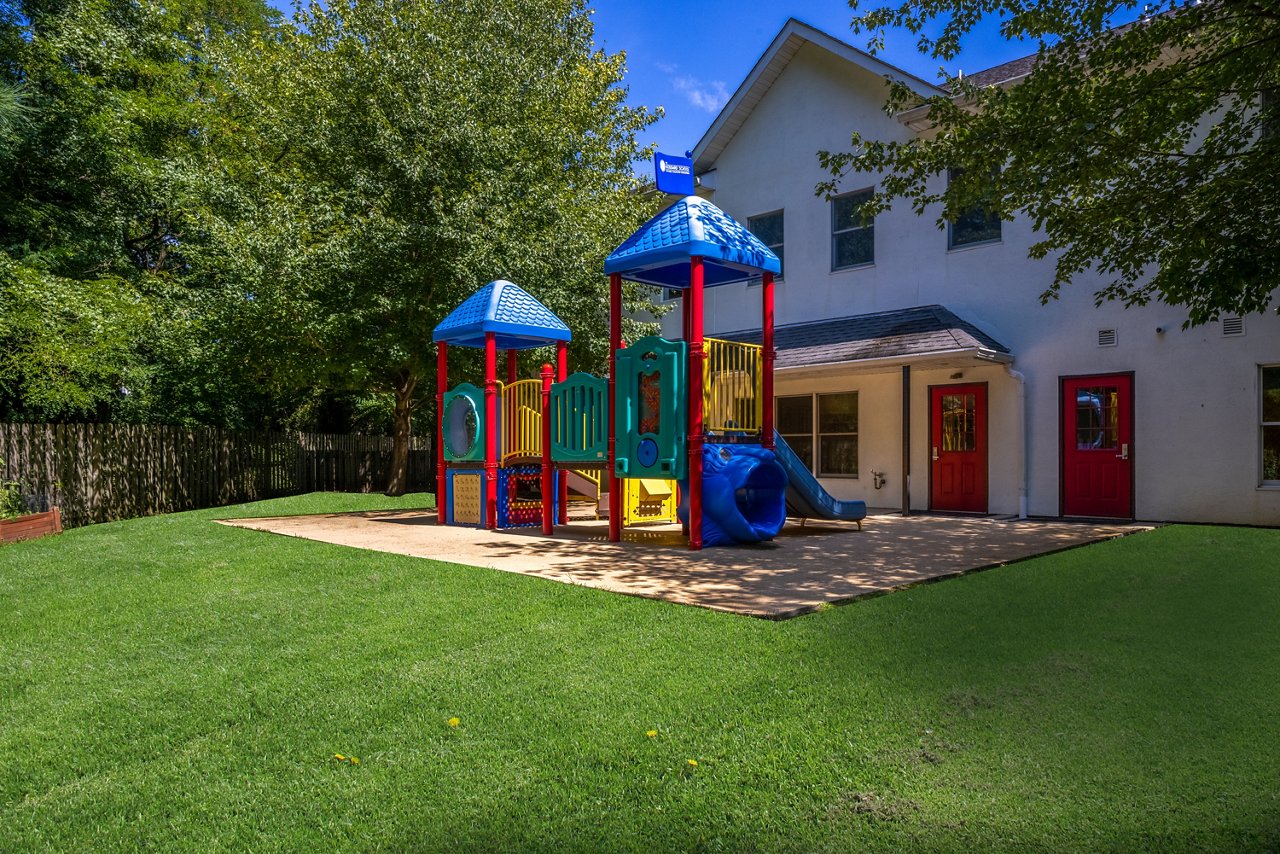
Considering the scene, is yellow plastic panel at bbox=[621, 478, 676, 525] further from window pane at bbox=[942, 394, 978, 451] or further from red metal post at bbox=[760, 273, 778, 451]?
window pane at bbox=[942, 394, 978, 451]

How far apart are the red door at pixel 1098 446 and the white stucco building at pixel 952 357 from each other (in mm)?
22

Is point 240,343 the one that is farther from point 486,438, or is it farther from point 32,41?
point 32,41


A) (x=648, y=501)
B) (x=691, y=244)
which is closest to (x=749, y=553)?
(x=648, y=501)

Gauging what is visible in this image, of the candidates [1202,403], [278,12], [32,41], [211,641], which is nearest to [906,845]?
[211,641]

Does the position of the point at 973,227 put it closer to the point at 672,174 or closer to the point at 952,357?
the point at 952,357

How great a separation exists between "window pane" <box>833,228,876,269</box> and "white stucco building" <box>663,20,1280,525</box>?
0.04 m

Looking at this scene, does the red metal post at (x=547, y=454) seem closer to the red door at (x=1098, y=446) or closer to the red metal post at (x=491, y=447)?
the red metal post at (x=491, y=447)

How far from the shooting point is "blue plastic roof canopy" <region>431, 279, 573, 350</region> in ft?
37.0

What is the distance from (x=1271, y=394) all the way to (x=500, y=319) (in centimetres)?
1093

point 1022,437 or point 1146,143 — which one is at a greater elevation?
point 1146,143

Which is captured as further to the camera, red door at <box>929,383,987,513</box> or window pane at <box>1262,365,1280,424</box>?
red door at <box>929,383,987,513</box>

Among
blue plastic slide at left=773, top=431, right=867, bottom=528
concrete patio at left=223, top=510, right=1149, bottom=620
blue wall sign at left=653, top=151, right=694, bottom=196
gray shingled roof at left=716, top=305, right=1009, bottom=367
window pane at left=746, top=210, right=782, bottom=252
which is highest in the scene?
window pane at left=746, top=210, right=782, bottom=252

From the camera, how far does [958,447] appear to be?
14.1 metres

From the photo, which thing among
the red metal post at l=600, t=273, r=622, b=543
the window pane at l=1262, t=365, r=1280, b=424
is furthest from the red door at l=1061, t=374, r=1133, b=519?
the red metal post at l=600, t=273, r=622, b=543
